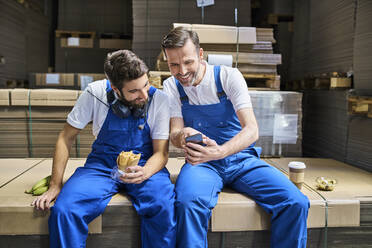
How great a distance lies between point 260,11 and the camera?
7152mm

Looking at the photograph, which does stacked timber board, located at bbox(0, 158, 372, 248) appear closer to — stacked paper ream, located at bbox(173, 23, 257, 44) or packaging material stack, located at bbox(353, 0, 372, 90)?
packaging material stack, located at bbox(353, 0, 372, 90)

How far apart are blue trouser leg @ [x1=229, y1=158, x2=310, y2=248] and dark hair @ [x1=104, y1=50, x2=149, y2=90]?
A: 4.01ft

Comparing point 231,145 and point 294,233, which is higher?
point 231,145

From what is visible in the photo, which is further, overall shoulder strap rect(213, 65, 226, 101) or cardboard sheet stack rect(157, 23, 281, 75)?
cardboard sheet stack rect(157, 23, 281, 75)

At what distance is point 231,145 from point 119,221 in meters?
1.02

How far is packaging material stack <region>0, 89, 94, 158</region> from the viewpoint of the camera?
13.3 feet

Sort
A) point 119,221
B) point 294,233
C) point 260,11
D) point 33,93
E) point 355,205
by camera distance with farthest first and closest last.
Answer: point 260,11
point 33,93
point 355,205
point 119,221
point 294,233

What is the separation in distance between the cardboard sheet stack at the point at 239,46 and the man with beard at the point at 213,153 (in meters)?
1.31

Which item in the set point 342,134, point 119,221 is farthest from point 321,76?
point 119,221

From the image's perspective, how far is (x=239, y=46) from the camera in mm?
4492

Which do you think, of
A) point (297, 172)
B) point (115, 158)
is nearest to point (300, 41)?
point (297, 172)

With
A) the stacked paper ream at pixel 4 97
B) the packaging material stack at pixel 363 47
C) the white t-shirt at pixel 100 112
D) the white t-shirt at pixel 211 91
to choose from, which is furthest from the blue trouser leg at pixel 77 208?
the packaging material stack at pixel 363 47

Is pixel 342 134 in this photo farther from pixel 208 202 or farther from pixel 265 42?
pixel 208 202

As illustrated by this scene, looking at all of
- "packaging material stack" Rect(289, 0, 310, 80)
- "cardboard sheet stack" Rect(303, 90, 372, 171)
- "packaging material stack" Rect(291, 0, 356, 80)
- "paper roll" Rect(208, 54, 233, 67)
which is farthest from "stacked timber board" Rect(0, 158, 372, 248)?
"packaging material stack" Rect(289, 0, 310, 80)
